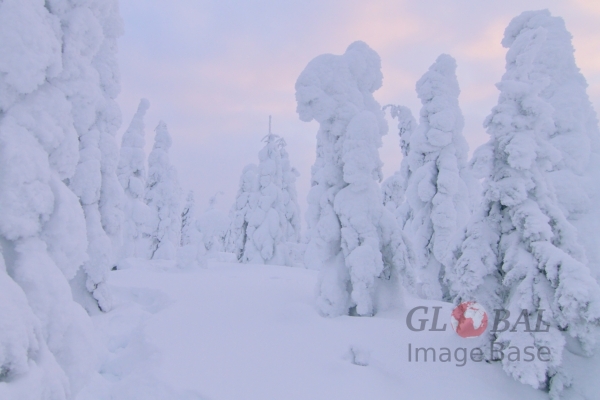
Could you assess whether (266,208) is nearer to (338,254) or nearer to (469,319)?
(338,254)

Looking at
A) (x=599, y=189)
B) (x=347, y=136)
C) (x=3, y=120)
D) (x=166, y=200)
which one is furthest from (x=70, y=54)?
(x=166, y=200)

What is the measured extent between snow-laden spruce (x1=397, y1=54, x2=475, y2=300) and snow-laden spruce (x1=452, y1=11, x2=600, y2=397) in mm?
6534

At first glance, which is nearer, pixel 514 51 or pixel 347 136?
pixel 514 51

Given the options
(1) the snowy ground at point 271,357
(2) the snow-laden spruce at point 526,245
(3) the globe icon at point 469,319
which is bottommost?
(1) the snowy ground at point 271,357

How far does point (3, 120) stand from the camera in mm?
3631

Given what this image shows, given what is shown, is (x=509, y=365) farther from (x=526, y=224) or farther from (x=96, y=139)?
(x=96, y=139)

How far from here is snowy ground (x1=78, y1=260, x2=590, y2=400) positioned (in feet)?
24.0

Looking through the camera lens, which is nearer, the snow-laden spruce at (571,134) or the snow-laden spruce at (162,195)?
the snow-laden spruce at (571,134)

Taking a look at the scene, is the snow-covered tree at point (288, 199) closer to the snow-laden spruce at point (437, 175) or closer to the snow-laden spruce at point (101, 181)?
the snow-laden spruce at point (437, 175)

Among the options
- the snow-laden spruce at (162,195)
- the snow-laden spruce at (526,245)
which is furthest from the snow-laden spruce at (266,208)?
the snow-laden spruce at (526,245)

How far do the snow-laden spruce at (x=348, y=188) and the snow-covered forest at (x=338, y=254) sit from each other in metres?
0.06

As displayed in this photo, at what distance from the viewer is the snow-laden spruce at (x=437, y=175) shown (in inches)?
615

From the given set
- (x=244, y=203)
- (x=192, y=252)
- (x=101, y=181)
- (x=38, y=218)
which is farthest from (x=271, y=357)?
(x=244, y=203)

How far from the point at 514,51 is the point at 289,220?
24076 mm
